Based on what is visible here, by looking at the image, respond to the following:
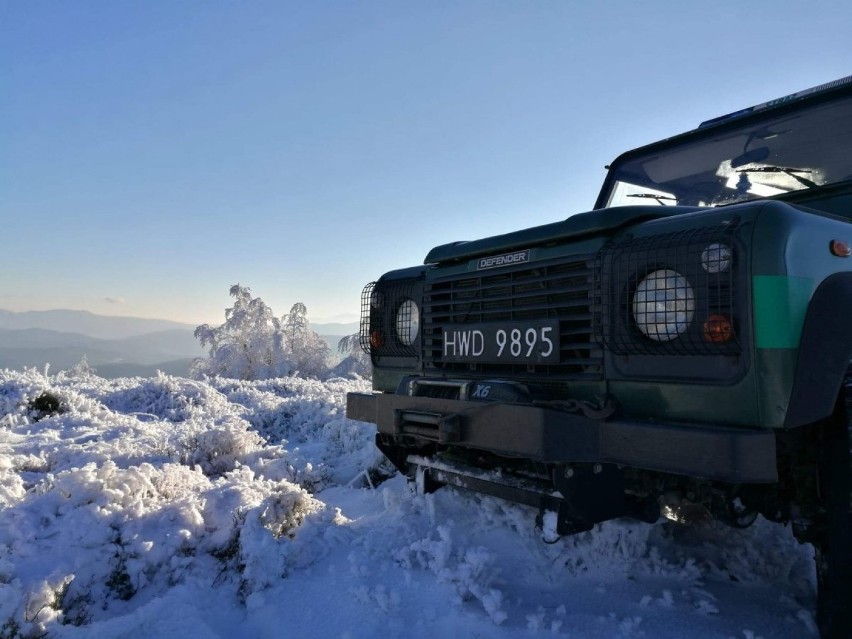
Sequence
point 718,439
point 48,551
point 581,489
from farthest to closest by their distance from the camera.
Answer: point 48,551 → point 581,489 → point 718,439

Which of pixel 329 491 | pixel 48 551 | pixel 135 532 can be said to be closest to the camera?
pixel 48 551

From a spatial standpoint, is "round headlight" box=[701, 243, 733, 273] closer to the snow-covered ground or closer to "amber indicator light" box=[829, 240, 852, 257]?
"amber indicator light" box=[829, 240, 852, 257]

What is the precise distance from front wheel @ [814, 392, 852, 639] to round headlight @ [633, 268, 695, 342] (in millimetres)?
685

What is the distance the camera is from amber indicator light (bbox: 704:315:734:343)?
2.27 m

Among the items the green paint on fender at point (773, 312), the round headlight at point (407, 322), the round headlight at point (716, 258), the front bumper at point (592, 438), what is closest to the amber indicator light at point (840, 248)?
the green paint on fender at point (773, 312)

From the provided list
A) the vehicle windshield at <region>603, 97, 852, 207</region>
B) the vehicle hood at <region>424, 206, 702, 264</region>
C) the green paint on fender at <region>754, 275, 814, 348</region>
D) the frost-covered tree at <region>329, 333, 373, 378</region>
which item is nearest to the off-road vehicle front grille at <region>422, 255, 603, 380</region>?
the vehicle hood at <region>424, 206, 702, 264</region>

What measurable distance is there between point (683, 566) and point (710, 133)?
2.92 m

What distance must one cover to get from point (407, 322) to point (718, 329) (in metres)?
2.10

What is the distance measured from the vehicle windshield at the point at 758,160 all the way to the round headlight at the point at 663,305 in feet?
5.89

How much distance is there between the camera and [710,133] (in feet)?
13.6

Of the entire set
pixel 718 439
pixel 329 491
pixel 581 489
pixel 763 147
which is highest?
pixel 763 147

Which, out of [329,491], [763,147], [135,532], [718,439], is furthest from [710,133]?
[135,532]

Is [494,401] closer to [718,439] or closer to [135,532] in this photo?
[718,439]

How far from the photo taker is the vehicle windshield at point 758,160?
11.8 ft
